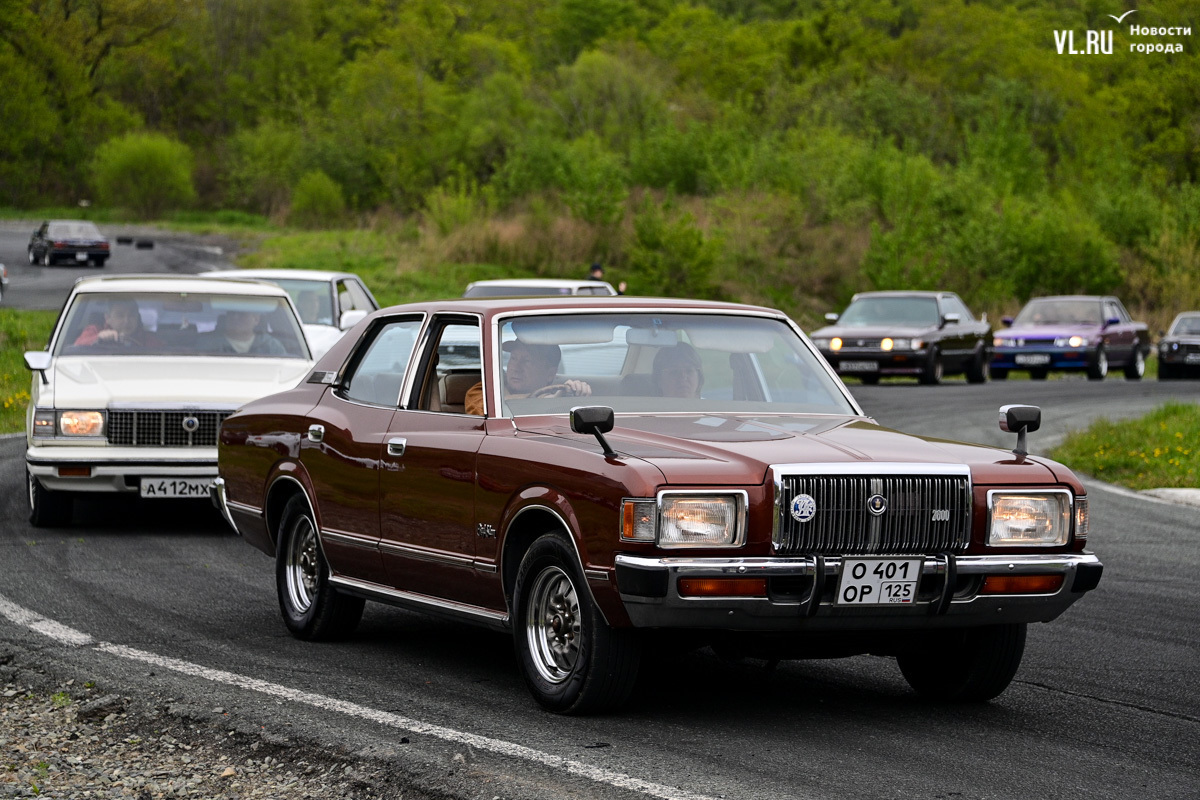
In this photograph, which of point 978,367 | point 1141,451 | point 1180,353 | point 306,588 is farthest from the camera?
point 1180,353

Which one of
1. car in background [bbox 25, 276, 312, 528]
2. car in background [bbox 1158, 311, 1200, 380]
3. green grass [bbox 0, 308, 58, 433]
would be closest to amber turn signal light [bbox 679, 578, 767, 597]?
car in background [bbox 25, 276, 312, 528]

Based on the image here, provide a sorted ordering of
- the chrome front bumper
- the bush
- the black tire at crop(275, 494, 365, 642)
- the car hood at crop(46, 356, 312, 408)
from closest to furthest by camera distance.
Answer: the chrome front bumper
the black tire at crop(275, 494, 365, 642)
the car hood at crop(46, 356, 312, 408)
the bush

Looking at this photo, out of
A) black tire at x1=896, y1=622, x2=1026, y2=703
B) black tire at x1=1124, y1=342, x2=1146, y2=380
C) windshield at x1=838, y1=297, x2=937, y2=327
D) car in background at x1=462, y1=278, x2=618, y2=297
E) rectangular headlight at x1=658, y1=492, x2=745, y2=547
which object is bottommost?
black tire at x1=896, y1=622, x2=1026, y2=703

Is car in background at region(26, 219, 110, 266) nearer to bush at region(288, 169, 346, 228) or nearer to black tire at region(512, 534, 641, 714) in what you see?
bush at region(288, 169, 346, 228)

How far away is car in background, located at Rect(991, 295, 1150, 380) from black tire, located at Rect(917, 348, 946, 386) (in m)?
3.44

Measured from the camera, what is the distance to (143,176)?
340 feet

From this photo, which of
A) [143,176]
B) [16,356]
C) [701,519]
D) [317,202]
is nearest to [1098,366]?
[16,356]

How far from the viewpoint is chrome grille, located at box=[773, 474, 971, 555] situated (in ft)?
18.0

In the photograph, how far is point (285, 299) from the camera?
42.4ft

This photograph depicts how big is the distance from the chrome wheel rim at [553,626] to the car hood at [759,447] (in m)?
0.52

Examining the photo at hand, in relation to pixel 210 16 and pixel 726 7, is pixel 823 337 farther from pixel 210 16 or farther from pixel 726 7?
pixel 210 16

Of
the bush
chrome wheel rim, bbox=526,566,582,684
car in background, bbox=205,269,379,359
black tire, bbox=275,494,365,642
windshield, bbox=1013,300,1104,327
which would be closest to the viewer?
chrome wheel rim, bbox=526,566,582,684

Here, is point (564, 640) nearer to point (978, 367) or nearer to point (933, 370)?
point (933, 370)

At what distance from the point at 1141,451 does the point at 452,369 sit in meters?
11.7
